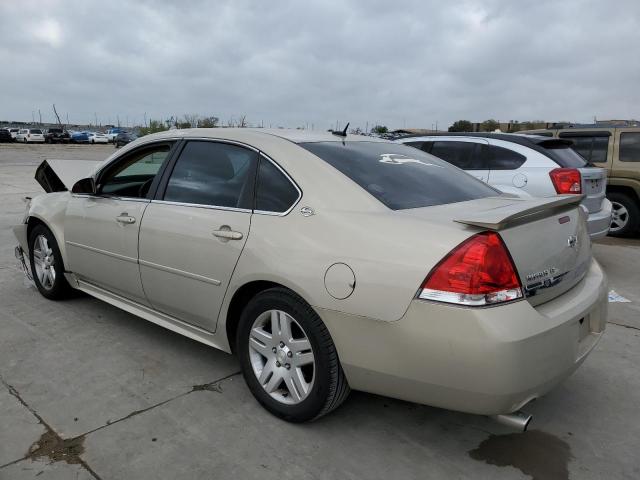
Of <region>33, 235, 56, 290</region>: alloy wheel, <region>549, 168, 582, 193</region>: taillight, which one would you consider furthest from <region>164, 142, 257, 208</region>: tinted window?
<region>549, 168, 582, 193</region>: taillight

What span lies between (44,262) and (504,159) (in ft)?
16.6

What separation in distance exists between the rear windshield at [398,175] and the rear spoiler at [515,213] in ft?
1.28

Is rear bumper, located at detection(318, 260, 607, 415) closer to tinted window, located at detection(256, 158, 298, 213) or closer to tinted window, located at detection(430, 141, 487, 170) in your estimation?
tinted window, located at detection(256, 158, 298, 213)

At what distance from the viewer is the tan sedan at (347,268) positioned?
7.14 ft

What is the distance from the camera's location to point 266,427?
2740mm

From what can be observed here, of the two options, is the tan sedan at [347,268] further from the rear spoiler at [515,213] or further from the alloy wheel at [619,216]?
the alloy wheel at [619,216]

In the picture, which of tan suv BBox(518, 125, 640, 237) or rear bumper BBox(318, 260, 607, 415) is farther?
tan suv BBox(518, 125, 640, 237)

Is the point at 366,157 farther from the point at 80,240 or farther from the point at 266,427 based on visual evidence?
the point at 80,240

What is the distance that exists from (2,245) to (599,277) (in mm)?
6900

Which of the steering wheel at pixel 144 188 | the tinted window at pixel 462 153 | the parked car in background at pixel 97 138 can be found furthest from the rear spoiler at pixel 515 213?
the parked car in background at pixel 97 138

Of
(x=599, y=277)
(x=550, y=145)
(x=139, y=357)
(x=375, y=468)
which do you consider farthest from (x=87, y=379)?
(x=550, y=145)

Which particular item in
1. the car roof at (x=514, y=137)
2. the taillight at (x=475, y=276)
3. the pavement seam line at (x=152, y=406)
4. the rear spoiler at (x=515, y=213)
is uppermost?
the car roof at (x=514, y=137)

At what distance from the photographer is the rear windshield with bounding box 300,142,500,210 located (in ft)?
9.00

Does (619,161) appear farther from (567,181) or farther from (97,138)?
(97,138)
